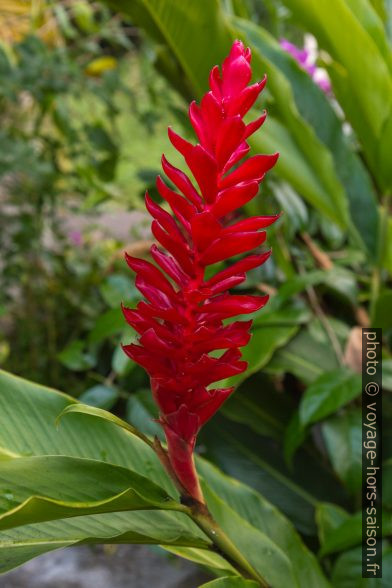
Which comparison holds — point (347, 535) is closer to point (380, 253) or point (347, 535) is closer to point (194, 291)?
point (380, 253)

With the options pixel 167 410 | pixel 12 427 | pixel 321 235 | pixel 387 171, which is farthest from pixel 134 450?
pixel 321 235

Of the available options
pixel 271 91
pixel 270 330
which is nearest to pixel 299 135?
pixel 271 91

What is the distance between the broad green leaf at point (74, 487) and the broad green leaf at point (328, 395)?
1.65ft

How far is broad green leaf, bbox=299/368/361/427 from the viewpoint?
42.1 inches

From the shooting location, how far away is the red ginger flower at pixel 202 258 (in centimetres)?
49

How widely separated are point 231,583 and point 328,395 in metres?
0.49

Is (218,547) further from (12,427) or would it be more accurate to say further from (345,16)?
(345,16)

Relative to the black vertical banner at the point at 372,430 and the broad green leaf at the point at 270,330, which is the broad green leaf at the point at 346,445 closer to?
the black vertical banner at the point at 372,430

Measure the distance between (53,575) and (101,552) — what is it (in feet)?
0.42

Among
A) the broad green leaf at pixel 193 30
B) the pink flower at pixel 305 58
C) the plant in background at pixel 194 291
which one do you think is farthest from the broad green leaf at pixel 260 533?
the pink flower at pixel 305 58

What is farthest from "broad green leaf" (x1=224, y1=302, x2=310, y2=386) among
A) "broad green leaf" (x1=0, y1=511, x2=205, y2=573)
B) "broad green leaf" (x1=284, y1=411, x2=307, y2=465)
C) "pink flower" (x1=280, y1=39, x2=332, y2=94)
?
"pink flower" (x1=280, y1=39, x2=332, y2=94)

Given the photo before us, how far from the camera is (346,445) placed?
1107mm

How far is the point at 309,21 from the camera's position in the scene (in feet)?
3.72

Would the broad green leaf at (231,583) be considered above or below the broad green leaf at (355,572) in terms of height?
above
